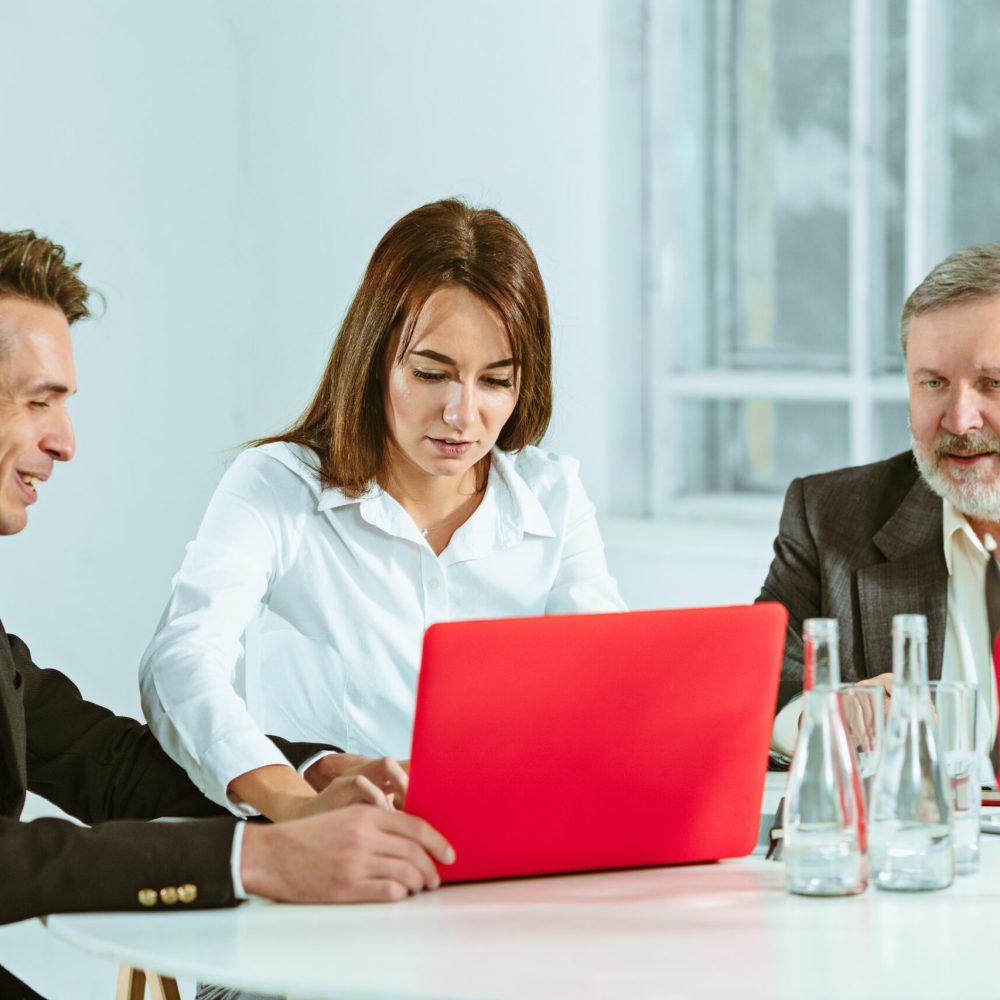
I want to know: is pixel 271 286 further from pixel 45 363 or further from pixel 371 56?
pixel 45 363

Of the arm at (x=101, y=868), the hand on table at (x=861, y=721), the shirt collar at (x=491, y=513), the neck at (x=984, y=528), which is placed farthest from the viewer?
the neck at (x=984, y=528)

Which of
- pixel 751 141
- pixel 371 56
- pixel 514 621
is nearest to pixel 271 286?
pixel 371 56

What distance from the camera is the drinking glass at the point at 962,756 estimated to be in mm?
1504

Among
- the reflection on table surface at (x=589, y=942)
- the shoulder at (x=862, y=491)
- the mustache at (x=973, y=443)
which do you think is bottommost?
the reflection on table surface at (x=589, y=942)

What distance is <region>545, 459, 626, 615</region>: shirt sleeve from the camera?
238cm

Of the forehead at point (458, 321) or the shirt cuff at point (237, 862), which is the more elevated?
the forehead at point (458, 321)

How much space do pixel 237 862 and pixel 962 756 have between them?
2.28 ft

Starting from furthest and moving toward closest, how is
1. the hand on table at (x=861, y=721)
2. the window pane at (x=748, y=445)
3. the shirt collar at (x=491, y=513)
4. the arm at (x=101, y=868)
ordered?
the window pane at (x=748, y=445)
the shirt collar at (x=491, y=513)
the hand on table at (x=861, y=721)
the arm at (x=101, y=868)

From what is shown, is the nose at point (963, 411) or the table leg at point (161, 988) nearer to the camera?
the table leg at point (161, 988)

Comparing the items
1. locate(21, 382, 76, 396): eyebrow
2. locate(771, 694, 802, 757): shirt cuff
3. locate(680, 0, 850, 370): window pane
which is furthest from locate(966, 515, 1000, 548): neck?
locate(680, 0, 850, 370): window pane

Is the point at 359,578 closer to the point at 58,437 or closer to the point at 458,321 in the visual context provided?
the point at 458,321

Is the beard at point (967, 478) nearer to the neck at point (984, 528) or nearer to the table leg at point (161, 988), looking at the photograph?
the neck at point (984, 528)

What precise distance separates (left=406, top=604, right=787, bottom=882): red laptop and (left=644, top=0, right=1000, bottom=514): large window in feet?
9.10

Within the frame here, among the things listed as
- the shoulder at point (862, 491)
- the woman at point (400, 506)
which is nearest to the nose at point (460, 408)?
the woman at point (400, 506)
